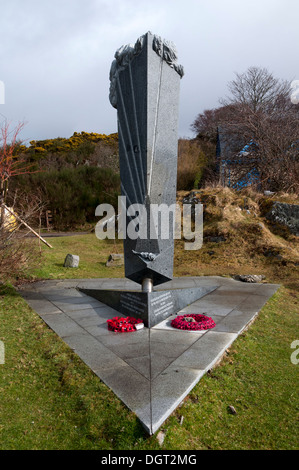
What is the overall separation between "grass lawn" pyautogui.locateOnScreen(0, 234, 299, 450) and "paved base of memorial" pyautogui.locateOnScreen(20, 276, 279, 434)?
95 mm

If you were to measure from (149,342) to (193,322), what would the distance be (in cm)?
69

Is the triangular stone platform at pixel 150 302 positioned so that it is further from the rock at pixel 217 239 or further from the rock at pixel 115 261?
the rock at pixel 217 239

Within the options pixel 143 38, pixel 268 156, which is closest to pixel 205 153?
pixel 268 156

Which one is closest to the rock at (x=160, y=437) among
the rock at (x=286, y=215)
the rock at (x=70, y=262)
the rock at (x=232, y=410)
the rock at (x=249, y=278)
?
the rock at (x=232, y=410)

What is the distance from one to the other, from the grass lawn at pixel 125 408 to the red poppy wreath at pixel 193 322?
1.37 feet

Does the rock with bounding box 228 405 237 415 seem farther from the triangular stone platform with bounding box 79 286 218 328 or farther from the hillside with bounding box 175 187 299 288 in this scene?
the hillside with bounding box 175 187 299 288

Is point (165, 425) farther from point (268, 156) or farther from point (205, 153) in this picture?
point (205, 153)

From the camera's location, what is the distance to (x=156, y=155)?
451 cm

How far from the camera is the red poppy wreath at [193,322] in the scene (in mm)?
3965

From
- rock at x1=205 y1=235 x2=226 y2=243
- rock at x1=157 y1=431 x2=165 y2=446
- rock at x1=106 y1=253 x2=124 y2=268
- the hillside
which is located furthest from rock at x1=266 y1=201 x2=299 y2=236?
rock at x1=157 y1=431 x2=165 y2=446

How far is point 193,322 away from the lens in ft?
13.3

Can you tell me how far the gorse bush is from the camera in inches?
696

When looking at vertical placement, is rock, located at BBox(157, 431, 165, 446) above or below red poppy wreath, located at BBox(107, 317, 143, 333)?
below
